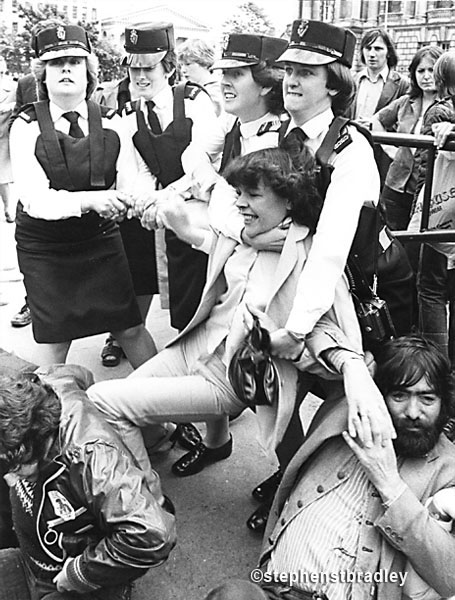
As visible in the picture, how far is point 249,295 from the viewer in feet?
8.34

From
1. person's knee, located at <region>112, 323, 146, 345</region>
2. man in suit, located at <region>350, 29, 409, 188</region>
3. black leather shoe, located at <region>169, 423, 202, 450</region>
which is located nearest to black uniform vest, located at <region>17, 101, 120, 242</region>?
person's knee, located at <region>112, 323, 146, 345</region>

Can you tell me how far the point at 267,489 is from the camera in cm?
304

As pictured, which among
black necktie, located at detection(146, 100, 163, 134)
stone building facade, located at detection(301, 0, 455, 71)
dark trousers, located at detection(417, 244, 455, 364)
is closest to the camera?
dark trousers, located at detection(417, 244, 455, 364)

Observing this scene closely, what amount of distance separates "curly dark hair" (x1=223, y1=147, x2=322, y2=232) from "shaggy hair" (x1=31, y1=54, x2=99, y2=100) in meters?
1.41

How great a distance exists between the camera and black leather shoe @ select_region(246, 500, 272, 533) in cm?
285

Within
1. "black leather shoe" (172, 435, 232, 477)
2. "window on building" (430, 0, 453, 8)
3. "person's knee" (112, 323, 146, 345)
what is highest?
"person's knee" (112, 323, 146, 345)

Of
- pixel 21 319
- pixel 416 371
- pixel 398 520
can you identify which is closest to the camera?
pixel 398 520

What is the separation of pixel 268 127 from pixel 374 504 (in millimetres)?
1645

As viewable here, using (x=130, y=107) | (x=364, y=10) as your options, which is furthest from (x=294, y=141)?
(x=364, y=10)

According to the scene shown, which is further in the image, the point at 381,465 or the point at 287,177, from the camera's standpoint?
the point at 287,177

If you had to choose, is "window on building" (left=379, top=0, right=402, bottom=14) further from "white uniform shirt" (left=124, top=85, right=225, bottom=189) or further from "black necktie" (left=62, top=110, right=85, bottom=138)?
"black necktie" (left=62, top=110, right=85, bottom=138)

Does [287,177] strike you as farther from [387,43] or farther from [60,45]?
[387,43]

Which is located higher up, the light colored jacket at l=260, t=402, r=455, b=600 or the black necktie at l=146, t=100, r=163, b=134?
the black necktie at l=146, t=100, r=163, b=134

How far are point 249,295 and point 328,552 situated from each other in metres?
0.86
